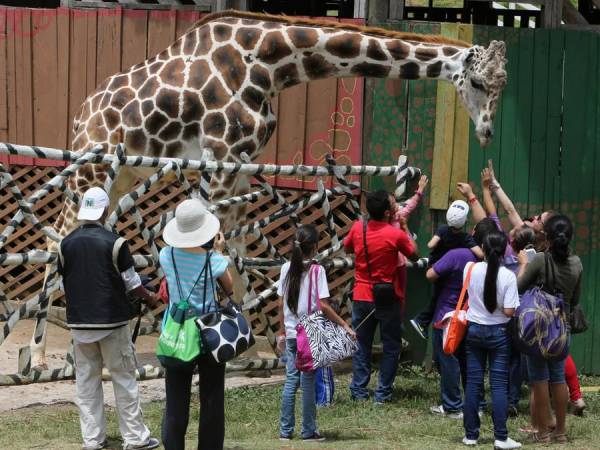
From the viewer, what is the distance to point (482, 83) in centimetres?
962

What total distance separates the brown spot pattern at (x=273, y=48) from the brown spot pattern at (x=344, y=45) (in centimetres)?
34

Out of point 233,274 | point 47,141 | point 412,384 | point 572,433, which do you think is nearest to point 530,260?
point 572,433

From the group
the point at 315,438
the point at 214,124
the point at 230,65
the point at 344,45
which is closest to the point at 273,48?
the point at 230,65

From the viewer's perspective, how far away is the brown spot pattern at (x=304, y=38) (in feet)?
32.4

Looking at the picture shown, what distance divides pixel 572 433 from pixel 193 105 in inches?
154

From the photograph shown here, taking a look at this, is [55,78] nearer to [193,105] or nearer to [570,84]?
[193,105]

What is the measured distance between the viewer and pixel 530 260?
7992 millimetres

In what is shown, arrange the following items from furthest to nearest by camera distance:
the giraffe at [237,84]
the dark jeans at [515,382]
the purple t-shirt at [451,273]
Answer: the giraffe at [237,84], the dark jeans at [515,382], the purple t-shirt at [451,273]

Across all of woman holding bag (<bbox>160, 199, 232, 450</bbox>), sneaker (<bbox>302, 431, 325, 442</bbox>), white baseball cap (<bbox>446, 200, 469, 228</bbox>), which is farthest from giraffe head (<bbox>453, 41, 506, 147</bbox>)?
woman holding bag (<bbox>160, 199, 232, 450</bbox>)

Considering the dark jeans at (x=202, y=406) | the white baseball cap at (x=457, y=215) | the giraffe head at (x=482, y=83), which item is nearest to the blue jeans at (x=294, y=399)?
the dark jeans at (x=202, y=406)

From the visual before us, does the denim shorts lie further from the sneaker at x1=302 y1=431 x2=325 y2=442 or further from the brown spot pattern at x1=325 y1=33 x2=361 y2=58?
the brown spot pattern at x1=325 y1=33 x2=361 y2=58

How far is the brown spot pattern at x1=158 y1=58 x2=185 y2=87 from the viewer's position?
9914mm

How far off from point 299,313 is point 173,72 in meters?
2.95

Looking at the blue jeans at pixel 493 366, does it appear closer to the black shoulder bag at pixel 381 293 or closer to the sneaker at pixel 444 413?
the sneaker at pixel 444 413
